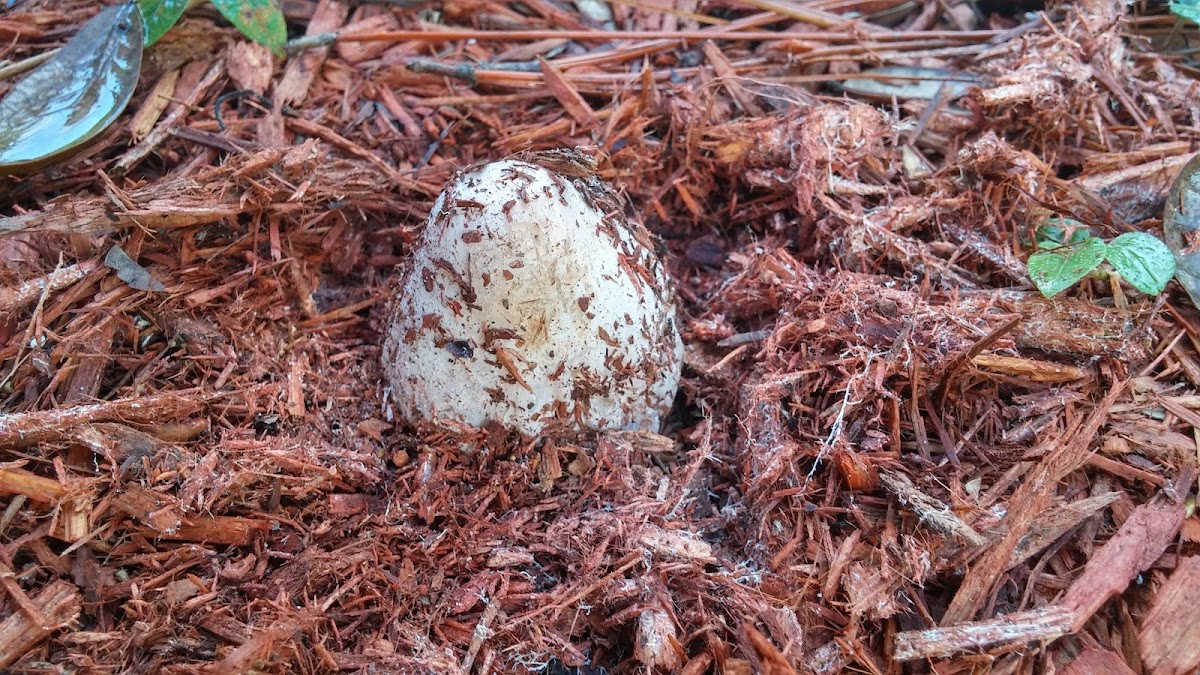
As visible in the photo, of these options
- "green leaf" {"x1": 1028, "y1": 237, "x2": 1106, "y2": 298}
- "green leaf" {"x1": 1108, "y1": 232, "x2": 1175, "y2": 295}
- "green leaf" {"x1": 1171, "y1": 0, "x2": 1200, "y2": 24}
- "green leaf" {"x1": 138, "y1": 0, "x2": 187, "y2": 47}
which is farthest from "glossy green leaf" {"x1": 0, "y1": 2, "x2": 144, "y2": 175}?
A: "green leaf" {"x1": 1171, "y1": 0, "x2": 1200, "y2": 24}

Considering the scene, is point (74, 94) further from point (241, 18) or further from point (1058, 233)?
point (1058, 233)

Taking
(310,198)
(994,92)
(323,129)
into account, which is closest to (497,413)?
(310,198)

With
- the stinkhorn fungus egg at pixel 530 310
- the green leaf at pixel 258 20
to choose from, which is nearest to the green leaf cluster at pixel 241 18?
the green leaf at pixel 258 20

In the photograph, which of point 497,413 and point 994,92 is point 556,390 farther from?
point 994,92

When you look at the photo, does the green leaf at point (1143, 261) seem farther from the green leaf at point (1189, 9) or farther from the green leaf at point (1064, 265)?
the green leaf at point (1189, 9)

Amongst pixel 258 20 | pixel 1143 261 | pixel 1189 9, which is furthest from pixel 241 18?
pixel 1189 9

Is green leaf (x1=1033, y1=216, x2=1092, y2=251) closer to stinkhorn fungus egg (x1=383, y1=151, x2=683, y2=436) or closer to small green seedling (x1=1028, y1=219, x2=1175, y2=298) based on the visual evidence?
small green seedling (x1=1028, y1=219, x2=1175, y2=298)
